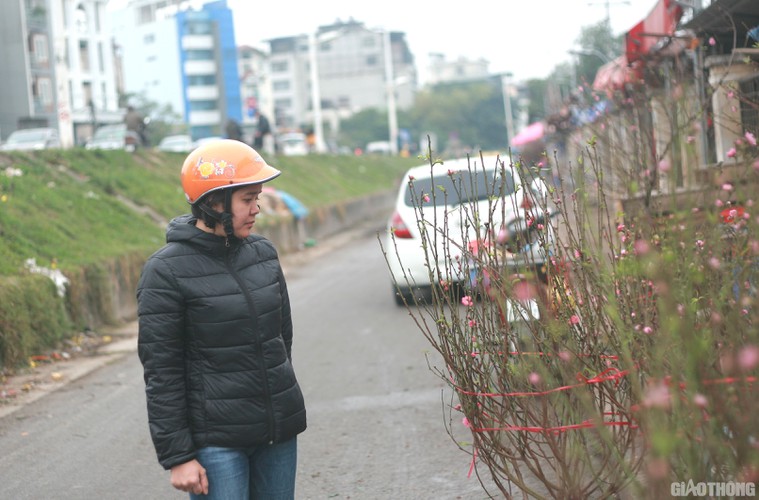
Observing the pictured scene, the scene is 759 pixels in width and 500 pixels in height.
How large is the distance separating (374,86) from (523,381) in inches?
6143

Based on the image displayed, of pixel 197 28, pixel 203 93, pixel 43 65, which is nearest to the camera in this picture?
pixel 43 65

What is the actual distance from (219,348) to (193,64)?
401 ft

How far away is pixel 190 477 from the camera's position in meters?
3.43

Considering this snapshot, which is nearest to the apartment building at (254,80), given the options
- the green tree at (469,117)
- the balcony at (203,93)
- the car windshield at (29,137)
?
the balcony at (203,93)

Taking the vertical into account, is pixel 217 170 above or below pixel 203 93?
below

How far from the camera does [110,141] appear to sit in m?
43.1

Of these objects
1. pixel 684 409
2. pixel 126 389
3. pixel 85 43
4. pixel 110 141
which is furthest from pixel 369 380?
pixel 85 43

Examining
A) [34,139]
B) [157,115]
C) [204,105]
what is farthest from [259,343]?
[204,105]

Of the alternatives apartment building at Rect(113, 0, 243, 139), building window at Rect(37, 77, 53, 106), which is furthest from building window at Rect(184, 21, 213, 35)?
building window at Rect(37, 77, 53, 106)

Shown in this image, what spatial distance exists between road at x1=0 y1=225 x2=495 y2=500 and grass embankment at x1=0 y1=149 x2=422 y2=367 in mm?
949

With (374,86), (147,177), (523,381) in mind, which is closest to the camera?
(523,381)

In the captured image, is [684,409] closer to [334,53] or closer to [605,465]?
[605,465]

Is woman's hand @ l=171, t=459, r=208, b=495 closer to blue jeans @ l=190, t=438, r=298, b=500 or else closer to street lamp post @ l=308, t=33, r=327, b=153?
blue jeans @ l=190, t=438, r=298, b=500

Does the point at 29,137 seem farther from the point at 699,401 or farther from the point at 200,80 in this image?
the point at 200,80
